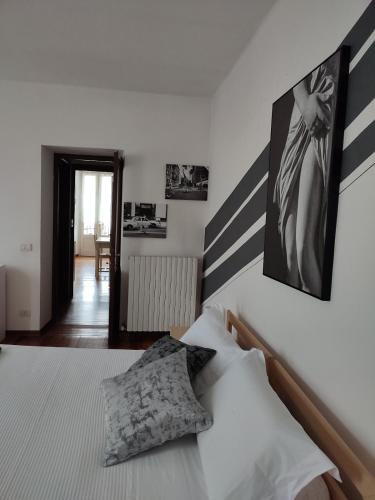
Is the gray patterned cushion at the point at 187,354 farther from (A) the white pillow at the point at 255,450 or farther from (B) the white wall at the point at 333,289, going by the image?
(B) the white wall at the point at 333,289

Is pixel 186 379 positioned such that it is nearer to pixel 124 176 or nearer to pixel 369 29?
pixel 369 29

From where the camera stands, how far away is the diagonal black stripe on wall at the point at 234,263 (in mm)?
2203

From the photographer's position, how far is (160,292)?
3697 mm

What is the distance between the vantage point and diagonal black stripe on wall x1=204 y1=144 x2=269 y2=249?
A: 2158 mm

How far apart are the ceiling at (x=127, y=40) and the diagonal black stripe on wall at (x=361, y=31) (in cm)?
103

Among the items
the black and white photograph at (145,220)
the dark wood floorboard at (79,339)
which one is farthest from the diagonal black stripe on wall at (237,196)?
the dark wood floorboard at (79,339)

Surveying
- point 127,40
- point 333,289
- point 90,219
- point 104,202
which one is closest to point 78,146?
point 127,40

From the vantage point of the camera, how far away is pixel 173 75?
314 centimetres

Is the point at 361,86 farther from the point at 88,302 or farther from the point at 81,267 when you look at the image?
the point at 81,267

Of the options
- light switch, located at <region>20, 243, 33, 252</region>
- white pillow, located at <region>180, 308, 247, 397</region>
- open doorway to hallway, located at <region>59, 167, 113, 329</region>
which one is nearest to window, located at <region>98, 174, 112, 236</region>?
open doorway to hallway, located at <region>59, 167, 113, 329</region>

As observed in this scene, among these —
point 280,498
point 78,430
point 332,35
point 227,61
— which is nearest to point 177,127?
point 227,61

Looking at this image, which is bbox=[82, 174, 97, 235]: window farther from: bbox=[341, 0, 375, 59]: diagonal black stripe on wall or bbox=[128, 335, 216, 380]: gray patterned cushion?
bbox=[341, 0, 375, 59]: diagonal black stripe on wall

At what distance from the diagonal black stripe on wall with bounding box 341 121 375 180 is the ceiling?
4.44 ft

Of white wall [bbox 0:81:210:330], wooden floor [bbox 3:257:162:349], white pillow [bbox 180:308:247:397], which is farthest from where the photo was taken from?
wooden floor [bbox 3:257:162:349]
